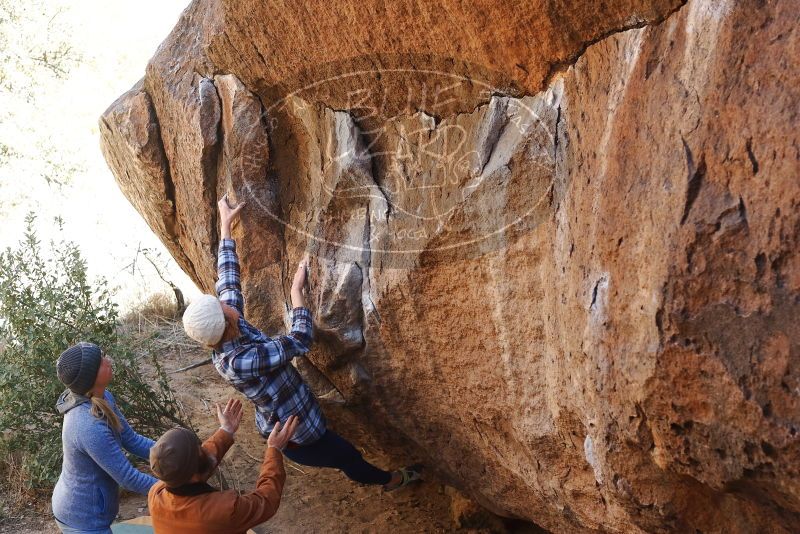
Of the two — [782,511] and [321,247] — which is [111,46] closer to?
[321,247]

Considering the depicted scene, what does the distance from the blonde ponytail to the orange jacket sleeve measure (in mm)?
676

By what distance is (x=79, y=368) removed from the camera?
301 cm

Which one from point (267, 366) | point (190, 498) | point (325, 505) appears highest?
point (267, 366)

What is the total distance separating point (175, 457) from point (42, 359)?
2.36 meters

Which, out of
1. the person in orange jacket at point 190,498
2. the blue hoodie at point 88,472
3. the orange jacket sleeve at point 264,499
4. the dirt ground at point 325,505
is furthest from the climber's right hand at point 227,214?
the dirt ground at point 325,505

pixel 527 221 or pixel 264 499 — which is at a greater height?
pixel 527 221

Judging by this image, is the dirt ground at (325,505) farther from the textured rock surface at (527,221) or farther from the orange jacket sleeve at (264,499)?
the orange jacket sleeve at (264,499)

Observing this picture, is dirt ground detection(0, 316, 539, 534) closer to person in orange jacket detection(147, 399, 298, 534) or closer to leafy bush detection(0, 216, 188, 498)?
leafy bush detection(0, 216, 188, 498)

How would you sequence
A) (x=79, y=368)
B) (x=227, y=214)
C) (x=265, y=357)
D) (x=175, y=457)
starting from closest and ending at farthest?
(x=175, y=457)
(x=79, y=368)
(x=265, y=357)
(x=227, y=214)

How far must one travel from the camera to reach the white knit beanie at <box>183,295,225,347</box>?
3.08 meters

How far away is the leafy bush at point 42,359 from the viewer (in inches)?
173

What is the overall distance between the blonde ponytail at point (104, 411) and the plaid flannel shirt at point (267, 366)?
0.47m

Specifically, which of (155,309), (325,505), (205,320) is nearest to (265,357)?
(205,320)

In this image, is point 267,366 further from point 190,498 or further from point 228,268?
point 190,498
